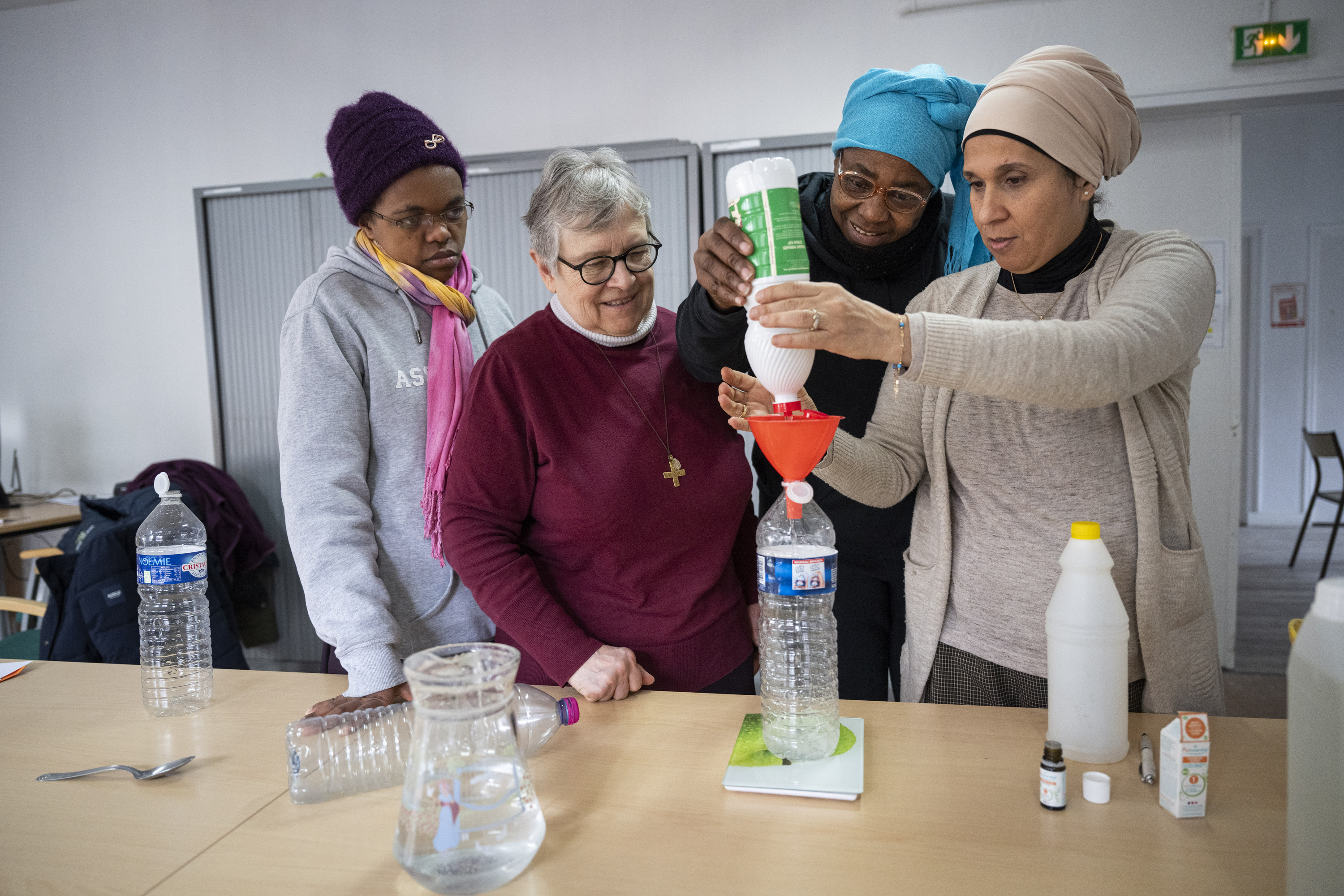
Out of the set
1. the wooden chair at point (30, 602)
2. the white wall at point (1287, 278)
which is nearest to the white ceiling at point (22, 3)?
the wooden chair at point (30, 602)

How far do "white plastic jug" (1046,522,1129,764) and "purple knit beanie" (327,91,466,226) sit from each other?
129 cm

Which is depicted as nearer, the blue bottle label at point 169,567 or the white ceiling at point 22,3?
the blue bottle label at point 169,567

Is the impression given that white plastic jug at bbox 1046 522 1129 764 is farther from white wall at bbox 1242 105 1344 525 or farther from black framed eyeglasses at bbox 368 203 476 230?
white wall at bbox 1242 105 1344 525

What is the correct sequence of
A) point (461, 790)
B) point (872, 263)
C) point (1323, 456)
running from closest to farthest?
point (461, 790) → point (872, 263) → point (1323, 456)

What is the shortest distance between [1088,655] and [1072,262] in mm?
601

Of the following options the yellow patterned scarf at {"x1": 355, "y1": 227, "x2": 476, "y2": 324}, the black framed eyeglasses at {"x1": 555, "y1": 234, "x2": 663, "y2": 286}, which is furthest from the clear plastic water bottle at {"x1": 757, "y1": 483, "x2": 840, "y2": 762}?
the yellow patterned scarf at {"x1": 355, "y1": 227, "x2": 476, "y2": 324}

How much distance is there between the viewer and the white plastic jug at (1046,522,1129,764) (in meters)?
0.99

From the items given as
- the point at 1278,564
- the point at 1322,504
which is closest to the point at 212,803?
the point at 1278,564

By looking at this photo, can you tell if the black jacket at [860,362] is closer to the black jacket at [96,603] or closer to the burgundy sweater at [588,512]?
the burgundy sweater at [588,512]

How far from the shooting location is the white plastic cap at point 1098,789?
94 cm

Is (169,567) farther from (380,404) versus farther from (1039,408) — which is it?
(1039,408)

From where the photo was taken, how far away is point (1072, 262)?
1.26m

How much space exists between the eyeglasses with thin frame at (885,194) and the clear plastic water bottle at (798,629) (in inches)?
25.1

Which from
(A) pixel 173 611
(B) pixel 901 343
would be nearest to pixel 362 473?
(A) pixel 173 611
